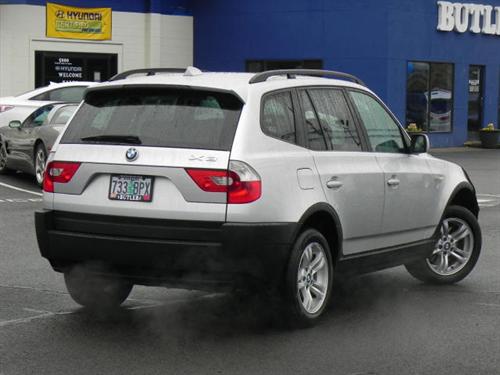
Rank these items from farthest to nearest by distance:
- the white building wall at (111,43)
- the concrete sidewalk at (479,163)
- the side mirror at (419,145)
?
the white building wall at (111,43)
the concrete sidewalk at (479,163)
the side mirror at (419,145)

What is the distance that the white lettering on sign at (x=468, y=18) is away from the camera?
3180 cm

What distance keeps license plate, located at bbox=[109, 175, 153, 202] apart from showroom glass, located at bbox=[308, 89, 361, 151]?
143cm

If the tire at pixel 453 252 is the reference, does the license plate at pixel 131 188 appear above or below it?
above

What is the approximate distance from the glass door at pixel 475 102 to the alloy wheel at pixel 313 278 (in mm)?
27645

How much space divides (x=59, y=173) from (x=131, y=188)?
2.07 ft

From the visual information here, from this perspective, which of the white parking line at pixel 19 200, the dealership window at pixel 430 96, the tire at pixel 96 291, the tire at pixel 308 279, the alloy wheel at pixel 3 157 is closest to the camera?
the tire at pixel 308 279

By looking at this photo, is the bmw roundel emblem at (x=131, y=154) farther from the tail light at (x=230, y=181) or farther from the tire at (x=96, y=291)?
the tire at (x=96, y=291)

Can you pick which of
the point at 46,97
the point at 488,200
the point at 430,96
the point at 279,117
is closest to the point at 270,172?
the point at 279,117

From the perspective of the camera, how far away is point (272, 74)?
7359mm

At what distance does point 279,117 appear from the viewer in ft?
23.2

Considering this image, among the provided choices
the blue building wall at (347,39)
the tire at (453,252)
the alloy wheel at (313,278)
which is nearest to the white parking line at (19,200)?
the tire at (453,252)

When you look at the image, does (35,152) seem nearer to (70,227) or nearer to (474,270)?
(474,270)

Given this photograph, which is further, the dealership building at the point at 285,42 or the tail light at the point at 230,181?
the dealership building at the point at 285,42

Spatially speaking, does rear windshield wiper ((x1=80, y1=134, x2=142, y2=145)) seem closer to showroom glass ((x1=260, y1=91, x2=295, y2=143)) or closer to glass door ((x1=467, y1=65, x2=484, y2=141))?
showroom glass ((x1=260, y1=91, x2=295, y2=143))
